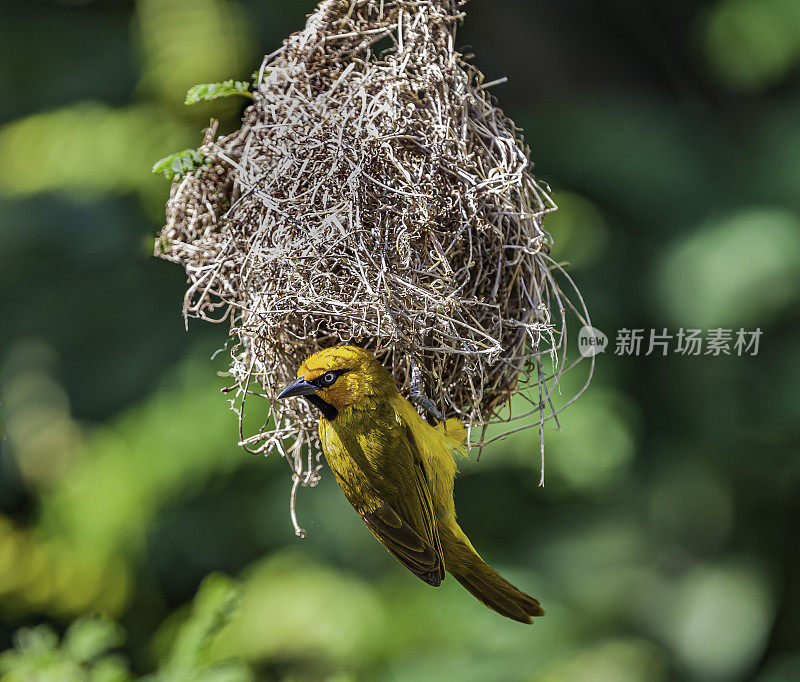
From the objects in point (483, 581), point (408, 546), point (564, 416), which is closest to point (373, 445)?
point (408, 546)

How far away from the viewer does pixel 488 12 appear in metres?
3.44

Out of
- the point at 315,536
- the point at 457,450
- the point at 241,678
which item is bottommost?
the point at 315,536

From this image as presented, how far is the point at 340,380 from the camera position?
1.21 meters

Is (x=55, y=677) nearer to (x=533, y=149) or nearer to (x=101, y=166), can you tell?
(x=101, y=166)

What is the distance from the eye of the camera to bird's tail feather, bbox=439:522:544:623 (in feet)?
4.28

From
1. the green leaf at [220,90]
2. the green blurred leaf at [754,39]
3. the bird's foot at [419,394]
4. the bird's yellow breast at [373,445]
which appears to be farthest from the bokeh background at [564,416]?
the bird's yellow breast at [373,445]

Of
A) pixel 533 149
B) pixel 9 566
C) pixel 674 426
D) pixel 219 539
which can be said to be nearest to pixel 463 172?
pixel 533 149

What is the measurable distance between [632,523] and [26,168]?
3059 mm

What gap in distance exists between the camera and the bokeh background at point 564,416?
3.37m

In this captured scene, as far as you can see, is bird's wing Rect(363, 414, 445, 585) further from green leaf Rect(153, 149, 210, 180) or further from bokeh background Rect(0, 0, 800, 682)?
bokeh background Rect(0, 0, 800, 682)

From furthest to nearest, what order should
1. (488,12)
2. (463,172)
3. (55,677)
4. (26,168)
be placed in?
(26,168) < (488,12) < (55,677) < (463,172)

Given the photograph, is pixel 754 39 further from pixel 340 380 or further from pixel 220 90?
pixel 340 380

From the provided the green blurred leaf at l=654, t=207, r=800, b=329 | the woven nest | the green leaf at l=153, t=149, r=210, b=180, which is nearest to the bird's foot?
the woven nest

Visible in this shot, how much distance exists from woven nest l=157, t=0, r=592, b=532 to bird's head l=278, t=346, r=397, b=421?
0.05 meters
